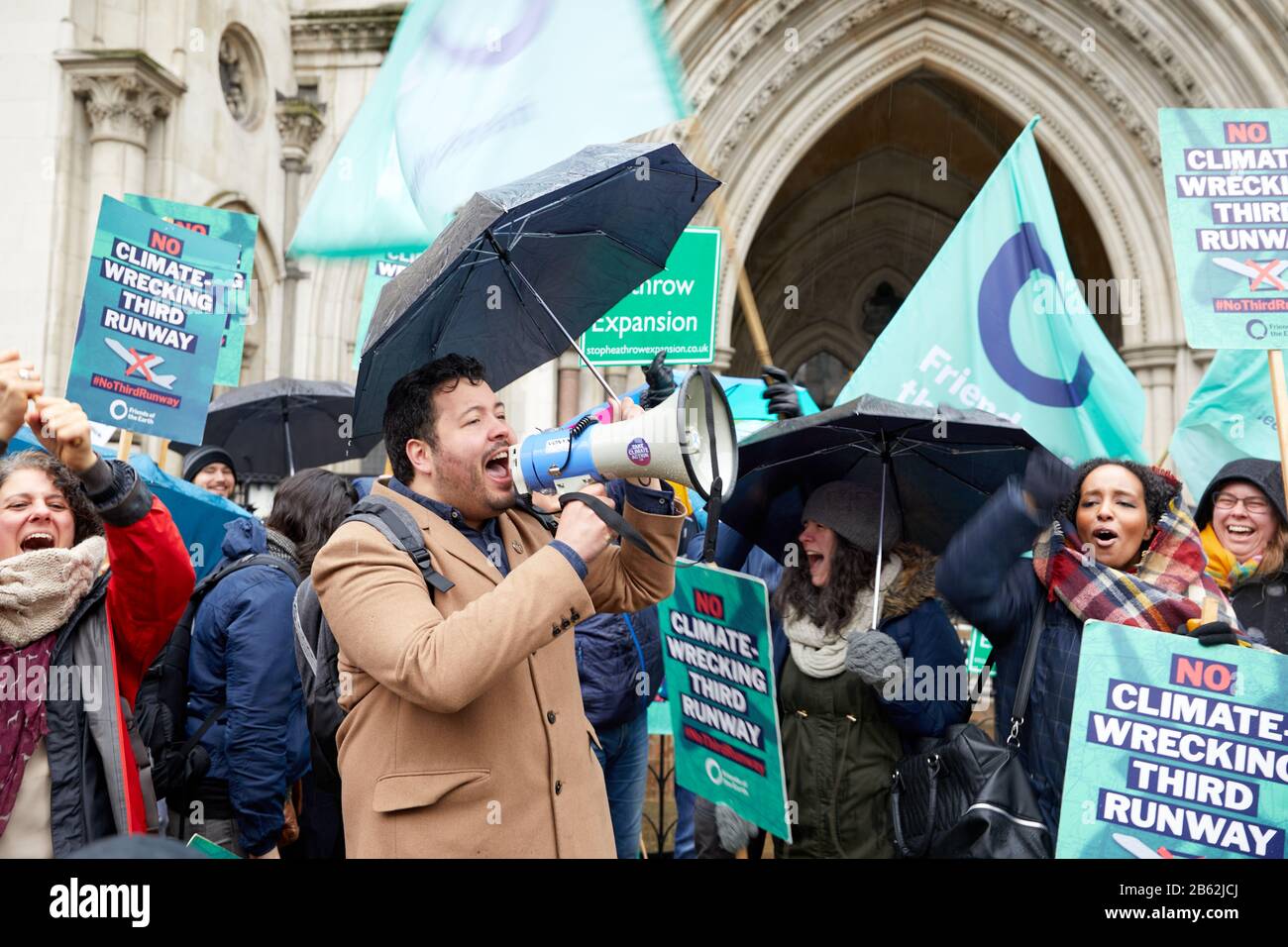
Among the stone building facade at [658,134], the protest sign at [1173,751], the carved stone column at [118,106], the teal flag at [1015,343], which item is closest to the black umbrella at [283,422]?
the stone building facade at [658,134]

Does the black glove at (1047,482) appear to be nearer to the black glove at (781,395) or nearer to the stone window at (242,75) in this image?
the black glove at (781,395)

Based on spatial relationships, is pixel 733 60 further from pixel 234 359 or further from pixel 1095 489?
pixel 1095 489

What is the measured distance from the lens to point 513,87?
388 cm

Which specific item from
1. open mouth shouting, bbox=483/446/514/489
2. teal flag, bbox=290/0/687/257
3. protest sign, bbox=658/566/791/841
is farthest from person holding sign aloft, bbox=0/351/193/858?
teal flag, bbox=290/0/687/257

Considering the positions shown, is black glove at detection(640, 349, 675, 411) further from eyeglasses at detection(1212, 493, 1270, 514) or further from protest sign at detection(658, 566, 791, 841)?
eyeglasses at detection(1212, 493, 1270, 514)

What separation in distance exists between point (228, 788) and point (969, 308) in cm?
355

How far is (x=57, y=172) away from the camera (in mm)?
8633

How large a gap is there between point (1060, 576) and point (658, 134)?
784cm

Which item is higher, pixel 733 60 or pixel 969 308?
pixel 733 60

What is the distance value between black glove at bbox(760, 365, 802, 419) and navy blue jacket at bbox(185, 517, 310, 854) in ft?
5.30

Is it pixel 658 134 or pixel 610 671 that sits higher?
pixel 658 134

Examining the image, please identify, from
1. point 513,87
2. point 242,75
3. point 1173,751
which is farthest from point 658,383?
point 242,75

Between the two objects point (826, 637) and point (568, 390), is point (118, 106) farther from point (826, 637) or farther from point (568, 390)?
point (826, 637)
